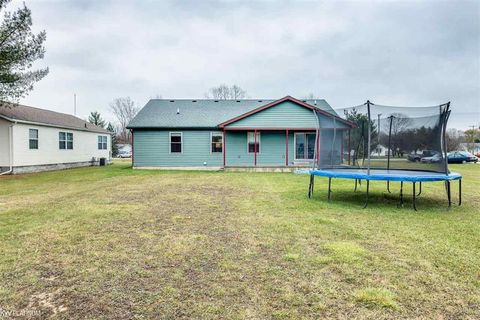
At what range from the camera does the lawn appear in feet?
8.02

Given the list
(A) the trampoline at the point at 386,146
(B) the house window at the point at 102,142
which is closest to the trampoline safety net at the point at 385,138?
(A) the trampoline at the point at 386,146

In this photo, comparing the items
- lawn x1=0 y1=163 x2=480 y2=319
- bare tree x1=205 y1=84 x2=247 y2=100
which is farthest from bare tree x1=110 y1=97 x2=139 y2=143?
lawn x1=0 y1=163 x2=480 y2=319

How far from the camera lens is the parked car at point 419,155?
278 inches

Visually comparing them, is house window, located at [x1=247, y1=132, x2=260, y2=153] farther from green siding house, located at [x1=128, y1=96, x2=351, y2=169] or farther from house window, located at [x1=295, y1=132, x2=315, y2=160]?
house window, located at [x1=295, y1=132, x2=315, y2=160]

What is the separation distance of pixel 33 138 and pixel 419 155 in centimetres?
1738

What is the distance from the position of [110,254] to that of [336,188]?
7.31 metres

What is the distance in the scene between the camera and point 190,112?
1886 cm

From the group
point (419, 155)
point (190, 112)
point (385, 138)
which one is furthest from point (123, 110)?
point (419, 155)

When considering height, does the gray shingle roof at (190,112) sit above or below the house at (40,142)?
above

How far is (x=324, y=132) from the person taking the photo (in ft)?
26.6

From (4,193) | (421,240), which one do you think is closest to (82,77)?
(4,193)

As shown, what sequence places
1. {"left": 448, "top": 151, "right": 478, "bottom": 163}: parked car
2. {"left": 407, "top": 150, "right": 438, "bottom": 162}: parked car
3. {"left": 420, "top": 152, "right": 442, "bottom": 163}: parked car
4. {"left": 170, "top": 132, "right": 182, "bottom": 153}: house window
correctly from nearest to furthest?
{"left": 420, "top": 152, "right": 442, "bottom": 163}: parked car, {"left": 407, "top": 150, "right": 438, "bottom": 162}: parked car, {"left": 170, "top": 132, "right": 182, "bottom": 153}: house window, {"left": 448, "top": 151, "right": 478, "bottom": 163}: parked car

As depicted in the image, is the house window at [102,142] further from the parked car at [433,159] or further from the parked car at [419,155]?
the parked car at [433,159]

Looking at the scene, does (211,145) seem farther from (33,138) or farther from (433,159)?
(433,159)
